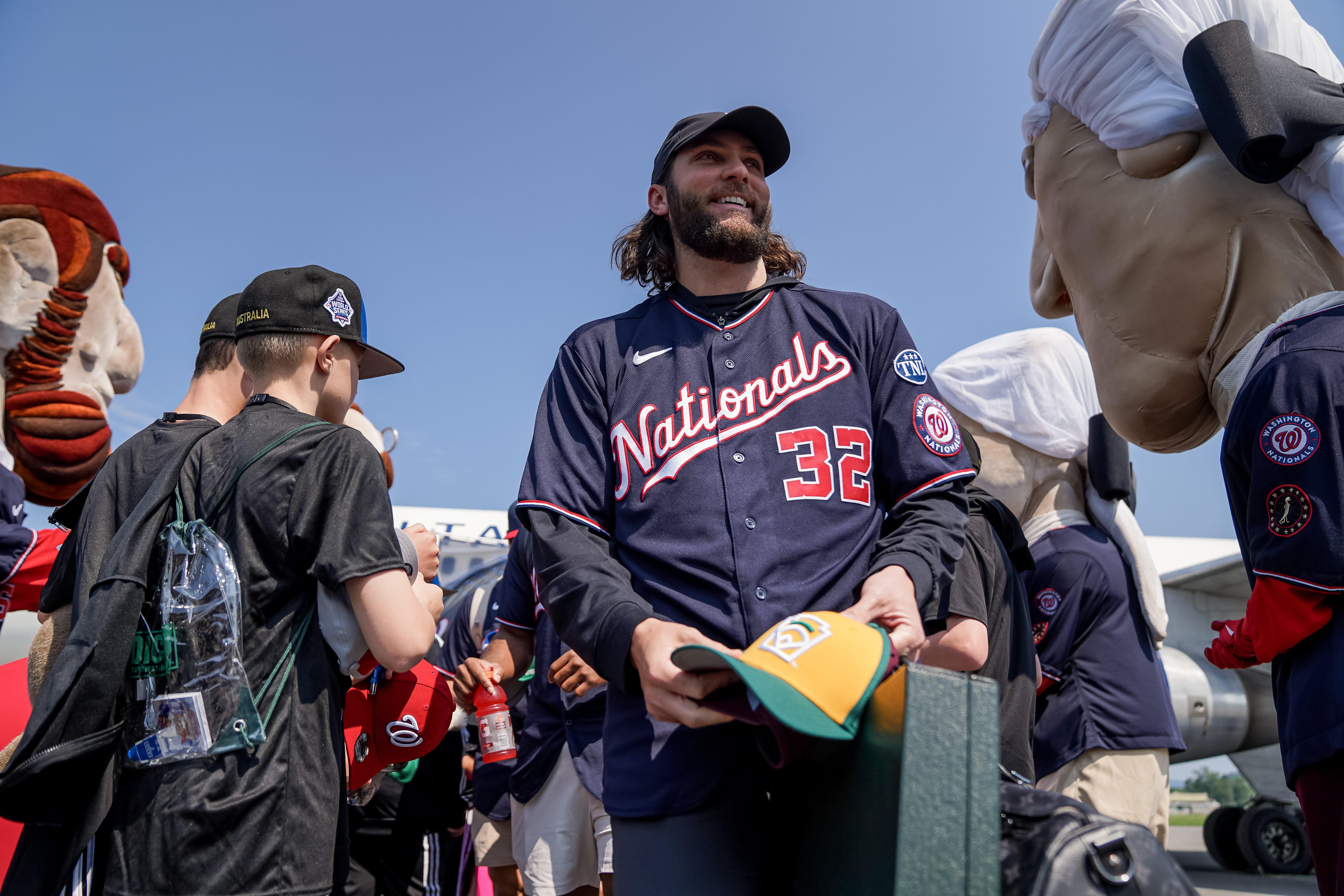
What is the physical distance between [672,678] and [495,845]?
336cm

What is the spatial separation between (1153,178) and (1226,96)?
0.40 m

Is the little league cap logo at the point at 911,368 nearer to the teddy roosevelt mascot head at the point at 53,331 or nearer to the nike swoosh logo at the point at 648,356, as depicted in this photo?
the nike swoosh logo at the point at 648,356

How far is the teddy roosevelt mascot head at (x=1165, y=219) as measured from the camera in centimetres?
244

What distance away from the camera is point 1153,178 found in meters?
2.69

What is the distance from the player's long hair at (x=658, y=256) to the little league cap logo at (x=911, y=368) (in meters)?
0.41

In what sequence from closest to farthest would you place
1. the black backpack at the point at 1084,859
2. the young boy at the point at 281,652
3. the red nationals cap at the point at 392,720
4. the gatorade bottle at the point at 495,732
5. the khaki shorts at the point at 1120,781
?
the black backpack at the point at 1084,859
the young boy at the point at 281,652
the red nationals cap at the point at 392,720
the gatorade bottle at the point at 495,732
the khaki shorts at the point at 1120,781

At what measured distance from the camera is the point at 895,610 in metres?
1.47

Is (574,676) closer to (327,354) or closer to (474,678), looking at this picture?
(474,678)

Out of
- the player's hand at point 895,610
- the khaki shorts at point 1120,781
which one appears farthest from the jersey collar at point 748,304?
the khaki shorts at point 1120,781

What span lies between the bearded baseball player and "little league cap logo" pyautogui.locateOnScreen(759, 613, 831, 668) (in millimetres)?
103

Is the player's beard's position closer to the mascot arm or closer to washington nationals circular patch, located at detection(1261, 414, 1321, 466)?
washington nationals circular patch, located at detection(1261, 414, 1321, 466)

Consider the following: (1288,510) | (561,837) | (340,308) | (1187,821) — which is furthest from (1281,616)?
(1187,821)

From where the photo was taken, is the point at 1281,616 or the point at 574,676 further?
the point at 574,676

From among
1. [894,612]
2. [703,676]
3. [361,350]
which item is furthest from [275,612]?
[894,612]
